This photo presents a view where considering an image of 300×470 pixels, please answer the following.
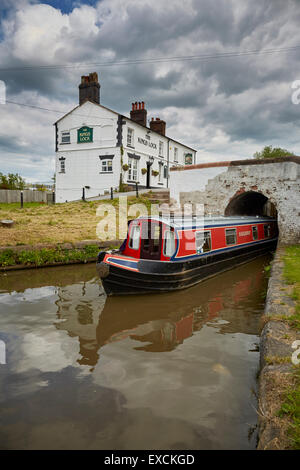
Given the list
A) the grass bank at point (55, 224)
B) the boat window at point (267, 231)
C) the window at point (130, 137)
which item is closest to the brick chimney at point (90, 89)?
the window at point (130, 137)

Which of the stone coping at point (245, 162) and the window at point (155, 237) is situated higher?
the stone coping at point (245, 162)

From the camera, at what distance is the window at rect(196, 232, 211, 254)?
28.4 ft

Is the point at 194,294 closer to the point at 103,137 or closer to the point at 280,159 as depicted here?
the point at 280,159

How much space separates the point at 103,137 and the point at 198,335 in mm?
20835

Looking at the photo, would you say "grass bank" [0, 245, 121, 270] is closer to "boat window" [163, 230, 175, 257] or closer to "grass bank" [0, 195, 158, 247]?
"grass bank" [0, 195, 158, 247]

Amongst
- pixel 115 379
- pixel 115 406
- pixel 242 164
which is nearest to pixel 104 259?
pixel 115 379

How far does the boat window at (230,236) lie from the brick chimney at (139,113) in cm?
1814

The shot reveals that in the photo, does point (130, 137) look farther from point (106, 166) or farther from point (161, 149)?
point (161, 149)

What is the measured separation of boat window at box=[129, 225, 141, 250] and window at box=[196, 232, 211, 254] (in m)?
1.74

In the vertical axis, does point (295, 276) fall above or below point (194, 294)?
above

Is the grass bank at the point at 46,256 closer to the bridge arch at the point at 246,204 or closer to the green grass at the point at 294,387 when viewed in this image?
the green grass at the point at 294,387

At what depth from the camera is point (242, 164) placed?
13.3m

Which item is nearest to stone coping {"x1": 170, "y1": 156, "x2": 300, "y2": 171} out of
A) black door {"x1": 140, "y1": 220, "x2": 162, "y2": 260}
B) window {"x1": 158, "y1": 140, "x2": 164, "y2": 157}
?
black door {"x1": 140, "y1": 220, "x2": 162, "y2": 260}

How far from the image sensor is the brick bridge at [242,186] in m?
12.5
